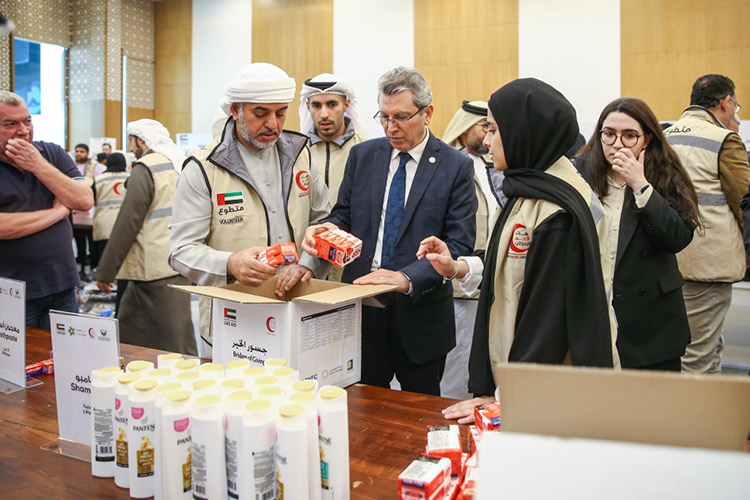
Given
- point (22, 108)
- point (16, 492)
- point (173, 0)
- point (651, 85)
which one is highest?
point (173, 0)

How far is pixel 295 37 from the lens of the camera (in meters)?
10.4

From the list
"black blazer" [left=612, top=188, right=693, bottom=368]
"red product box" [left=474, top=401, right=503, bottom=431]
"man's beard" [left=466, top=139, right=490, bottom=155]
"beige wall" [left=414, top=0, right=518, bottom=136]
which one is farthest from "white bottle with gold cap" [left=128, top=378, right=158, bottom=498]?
"beige wall" [left=414, top=0, right=518, bottom=136]

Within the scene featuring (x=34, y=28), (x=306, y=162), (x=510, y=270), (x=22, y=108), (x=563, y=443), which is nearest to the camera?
(x=563, y=443)

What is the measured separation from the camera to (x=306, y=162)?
7.80 ft

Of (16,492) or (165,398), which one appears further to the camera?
(16,492)

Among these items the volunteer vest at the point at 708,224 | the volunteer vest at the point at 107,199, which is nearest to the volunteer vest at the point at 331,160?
the volunteer vest at the point at 708,224

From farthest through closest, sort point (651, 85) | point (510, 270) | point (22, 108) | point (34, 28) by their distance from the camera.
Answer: point (34, 28) → point (651, 85) → point (22, 108) → point (510, 270)

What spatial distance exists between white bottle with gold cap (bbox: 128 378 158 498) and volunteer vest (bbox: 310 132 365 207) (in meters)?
2.15

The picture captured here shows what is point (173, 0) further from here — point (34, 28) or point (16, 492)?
point (16, 492)

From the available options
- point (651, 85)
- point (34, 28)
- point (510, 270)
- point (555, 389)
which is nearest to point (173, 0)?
point (34, 28)

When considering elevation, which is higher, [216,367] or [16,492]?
[216,367]

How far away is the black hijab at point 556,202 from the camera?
5.35 feet

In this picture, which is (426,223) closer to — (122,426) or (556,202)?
(556,202)

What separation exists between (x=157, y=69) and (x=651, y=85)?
8.94 metres
